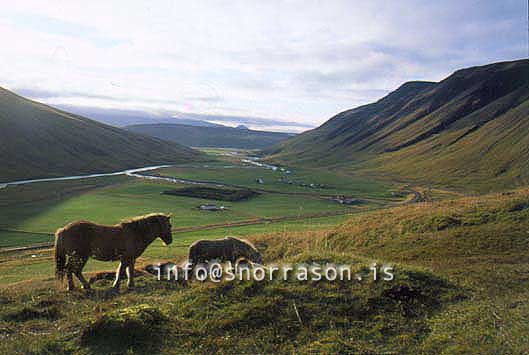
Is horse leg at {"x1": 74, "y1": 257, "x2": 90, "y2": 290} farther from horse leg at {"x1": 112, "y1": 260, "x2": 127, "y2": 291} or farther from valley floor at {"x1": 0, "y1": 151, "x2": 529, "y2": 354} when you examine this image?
horse leg at {"x1": 112, "y1": 260, "x2": 127, "y2": 291}

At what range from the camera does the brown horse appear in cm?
1281

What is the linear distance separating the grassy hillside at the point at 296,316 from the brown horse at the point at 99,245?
0.85 meters

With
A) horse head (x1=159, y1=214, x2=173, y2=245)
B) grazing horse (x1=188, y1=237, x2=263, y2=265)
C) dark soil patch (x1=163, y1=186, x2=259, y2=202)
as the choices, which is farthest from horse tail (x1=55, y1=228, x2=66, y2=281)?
dark soil patch (x1=163, y1=186, x2=259, y2=202)

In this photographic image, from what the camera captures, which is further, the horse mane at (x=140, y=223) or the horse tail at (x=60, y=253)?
the horse mane at (x=140, y=223)

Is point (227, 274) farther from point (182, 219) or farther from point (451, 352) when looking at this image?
point (182, 219)

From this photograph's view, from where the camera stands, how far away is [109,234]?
1352cm

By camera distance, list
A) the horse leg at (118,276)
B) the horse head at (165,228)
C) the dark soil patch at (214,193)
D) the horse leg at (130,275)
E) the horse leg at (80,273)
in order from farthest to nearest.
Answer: the dark soil patch at (214,193) → the horse head at (165,228) → the horse leg at (130,275) → the horse leg at (118,276) → the horse leg at (80,273)

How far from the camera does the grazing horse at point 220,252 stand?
52.2 ft

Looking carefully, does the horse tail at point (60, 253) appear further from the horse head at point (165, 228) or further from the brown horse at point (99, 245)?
the horse head at point (165, 228)

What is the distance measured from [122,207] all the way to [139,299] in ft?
253

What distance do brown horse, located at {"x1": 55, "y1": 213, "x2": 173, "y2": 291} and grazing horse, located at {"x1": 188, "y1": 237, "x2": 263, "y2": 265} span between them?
2239mm

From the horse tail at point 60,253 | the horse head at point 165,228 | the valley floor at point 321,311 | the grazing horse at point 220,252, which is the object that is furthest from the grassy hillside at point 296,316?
the grazing horse at point 220,252

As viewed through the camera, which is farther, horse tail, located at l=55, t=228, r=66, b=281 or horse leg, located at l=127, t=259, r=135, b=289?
horse leg, located at l=127, t=259, r=135, b=289

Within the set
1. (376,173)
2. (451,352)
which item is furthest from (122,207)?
(376,173)
